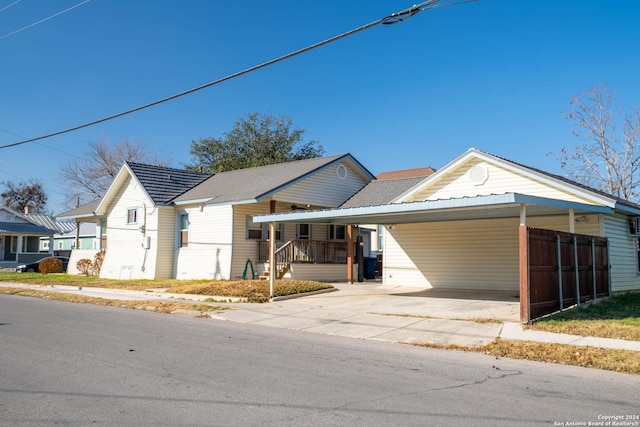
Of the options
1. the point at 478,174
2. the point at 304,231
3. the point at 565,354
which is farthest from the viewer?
the point at 304,231

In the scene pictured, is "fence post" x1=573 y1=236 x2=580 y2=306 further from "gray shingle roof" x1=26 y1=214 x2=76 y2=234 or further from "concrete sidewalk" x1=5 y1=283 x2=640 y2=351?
"gray shingle roof" x1=26 y1=214 x2=76 y2=234

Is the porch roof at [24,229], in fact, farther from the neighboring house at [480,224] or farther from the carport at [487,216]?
the neighboring house at [480,224]

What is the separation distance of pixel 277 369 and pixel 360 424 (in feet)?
8.84

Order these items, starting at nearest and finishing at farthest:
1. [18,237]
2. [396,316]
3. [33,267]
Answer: [396,316], [33,267], [18,237]

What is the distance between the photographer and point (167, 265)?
26.3 meters

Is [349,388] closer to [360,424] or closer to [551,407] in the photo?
[360,424]

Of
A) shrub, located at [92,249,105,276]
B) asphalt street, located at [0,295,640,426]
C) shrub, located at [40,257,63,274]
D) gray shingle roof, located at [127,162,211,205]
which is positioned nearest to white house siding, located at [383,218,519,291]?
asphalt street, located at [0,295,640,426]

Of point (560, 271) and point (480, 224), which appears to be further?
point (480, 224)

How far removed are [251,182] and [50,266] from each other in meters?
16.6

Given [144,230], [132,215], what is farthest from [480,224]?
[132,215]

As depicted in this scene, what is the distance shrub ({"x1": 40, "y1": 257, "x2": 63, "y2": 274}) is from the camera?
34125 mm

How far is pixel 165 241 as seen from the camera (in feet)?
86.1

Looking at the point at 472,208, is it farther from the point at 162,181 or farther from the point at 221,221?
the point at 162,181

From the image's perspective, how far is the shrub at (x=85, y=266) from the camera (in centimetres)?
3083
